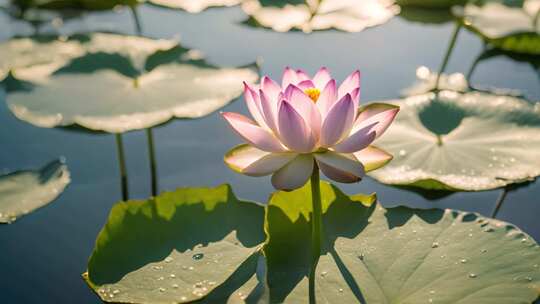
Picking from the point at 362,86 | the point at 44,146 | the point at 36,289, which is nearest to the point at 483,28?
the point at 362,86

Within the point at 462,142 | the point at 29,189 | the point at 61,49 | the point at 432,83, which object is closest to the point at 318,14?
the point at 432,83

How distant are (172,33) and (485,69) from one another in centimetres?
148

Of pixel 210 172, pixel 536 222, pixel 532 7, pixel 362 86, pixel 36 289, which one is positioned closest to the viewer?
pixel 36 289

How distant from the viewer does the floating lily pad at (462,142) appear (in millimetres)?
1729

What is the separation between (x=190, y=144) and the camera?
213 centimetres

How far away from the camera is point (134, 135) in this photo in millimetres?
2223

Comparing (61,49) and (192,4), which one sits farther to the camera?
(192,4)

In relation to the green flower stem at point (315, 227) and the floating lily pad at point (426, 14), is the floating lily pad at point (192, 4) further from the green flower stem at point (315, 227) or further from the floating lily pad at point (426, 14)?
the green flower stem at point (315, 227)

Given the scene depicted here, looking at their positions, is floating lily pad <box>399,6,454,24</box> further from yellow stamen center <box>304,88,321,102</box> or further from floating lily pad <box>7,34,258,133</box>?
yellow stamen center <box>304,88,321,102</box>

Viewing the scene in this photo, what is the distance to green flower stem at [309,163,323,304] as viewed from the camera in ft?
4.25

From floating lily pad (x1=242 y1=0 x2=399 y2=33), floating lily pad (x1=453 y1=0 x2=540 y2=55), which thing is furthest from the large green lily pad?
floating lily pad (x1=242 y1=0 x2=399 y2=33)

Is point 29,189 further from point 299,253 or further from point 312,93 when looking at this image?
point 312,93

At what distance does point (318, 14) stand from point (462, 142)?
4.73 feet

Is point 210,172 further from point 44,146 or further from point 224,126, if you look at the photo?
point 44,146
